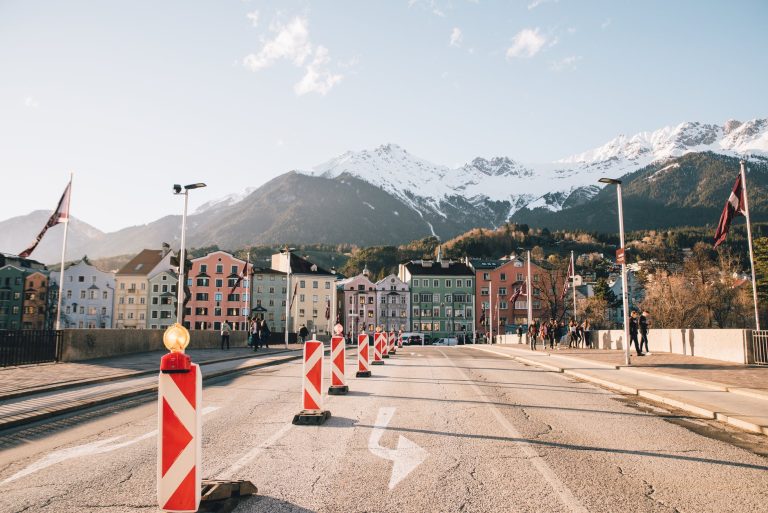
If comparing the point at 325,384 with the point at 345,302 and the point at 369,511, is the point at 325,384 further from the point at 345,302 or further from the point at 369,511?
the point at 345,302

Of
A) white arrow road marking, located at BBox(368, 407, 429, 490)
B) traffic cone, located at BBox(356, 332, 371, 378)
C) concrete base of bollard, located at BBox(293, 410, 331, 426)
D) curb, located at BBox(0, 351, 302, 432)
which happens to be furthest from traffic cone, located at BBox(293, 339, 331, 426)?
traffic cone, located at BBox(356, 332, 371, 378)

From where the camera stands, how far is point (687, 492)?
5.48 metres

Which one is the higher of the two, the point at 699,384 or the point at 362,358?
the point at 362,358

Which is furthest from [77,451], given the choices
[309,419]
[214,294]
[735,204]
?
[214,294]

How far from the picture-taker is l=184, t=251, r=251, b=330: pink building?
105312 millimetres

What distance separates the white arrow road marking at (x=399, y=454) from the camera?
6152 millimetres

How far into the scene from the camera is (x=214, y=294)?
348ft

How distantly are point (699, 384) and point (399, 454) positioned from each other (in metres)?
11.3

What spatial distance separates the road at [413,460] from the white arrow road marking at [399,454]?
0.07 ft

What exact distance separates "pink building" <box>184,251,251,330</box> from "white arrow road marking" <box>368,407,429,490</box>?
99.6 meters

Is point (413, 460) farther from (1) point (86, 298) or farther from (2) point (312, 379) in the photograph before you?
(1) point (86, 298)

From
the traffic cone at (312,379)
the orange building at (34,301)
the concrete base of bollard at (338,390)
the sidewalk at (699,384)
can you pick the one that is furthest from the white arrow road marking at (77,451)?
the orange building at (34,301)

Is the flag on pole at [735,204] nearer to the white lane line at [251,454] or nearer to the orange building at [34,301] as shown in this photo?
the white lane line at [251,454]

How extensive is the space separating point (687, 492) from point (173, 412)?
4.68 m
